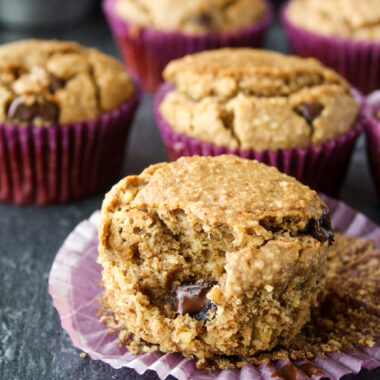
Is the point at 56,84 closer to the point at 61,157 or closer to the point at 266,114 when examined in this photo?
the point at 61,157

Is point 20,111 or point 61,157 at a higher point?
point 20,111

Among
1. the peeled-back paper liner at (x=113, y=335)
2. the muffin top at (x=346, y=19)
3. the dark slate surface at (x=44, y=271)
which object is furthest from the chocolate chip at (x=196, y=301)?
the muffin top at (x=346, y=19)

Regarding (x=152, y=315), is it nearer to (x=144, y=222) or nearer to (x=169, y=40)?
(x=144, y=222)

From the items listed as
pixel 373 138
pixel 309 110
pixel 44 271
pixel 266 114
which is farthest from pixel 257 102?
pixel 44 271

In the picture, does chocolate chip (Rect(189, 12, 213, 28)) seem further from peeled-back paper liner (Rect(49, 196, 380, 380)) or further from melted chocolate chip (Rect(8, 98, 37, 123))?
peeled-back paper liner (Rect(49, 196, 380, 380))

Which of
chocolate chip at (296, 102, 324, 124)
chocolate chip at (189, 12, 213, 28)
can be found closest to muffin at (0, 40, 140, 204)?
chocolate chip at (296, 102, 324, 124)

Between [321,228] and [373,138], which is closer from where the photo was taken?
[321,228]

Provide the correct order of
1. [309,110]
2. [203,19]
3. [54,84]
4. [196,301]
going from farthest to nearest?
[203,19] < [54,84] < [309,110] < [196,301]
